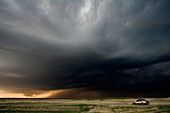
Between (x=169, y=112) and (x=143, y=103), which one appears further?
(x=143, y=103)

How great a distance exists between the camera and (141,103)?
82.6 metres

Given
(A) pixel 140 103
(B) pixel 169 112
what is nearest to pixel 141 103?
(A) pixel 140 103

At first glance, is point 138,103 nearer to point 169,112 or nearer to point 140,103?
point 140,103

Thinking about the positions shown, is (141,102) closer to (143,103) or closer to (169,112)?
(143,103)

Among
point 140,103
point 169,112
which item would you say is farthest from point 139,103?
point 169,112

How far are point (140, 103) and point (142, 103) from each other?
1.13m

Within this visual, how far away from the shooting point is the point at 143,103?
271ft

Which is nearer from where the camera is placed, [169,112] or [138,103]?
[169,112]

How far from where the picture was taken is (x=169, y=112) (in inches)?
1961

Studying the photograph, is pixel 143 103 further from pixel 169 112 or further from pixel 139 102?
pixel 169 112

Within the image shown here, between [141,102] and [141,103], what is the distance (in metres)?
0.65

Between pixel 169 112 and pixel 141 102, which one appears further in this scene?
pixel 141 102

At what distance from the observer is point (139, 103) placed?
82.4 m

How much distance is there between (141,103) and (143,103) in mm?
785
